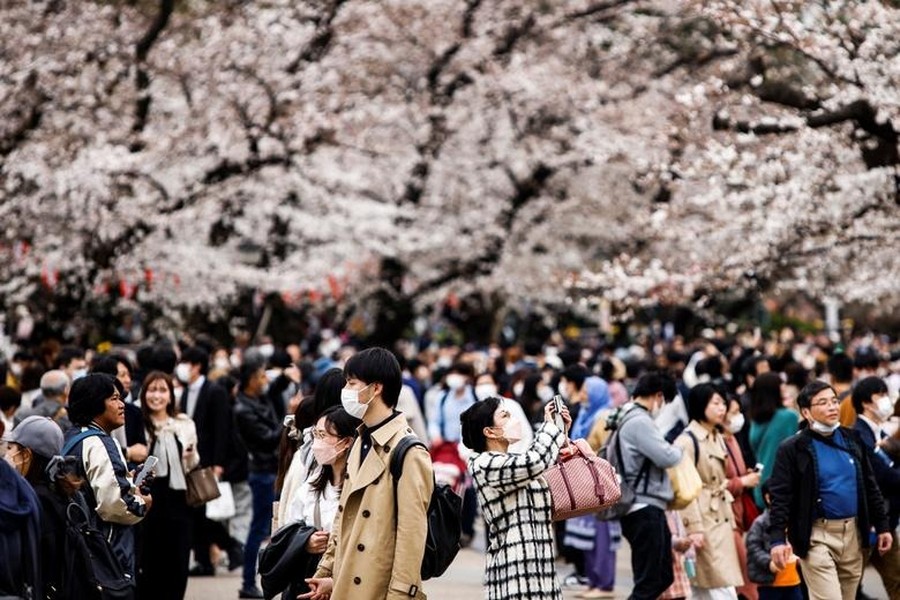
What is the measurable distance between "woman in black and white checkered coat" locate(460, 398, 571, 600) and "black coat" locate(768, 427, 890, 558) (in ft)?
6.86

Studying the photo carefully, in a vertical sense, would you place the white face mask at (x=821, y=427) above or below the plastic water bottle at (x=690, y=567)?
above

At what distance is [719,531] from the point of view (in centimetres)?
910

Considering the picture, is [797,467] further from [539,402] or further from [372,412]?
[539,402]

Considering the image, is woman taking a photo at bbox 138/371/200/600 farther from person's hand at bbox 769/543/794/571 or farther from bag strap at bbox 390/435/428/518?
person's hand at bbox 769/543/794/571

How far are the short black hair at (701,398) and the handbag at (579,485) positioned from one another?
7.32 feet

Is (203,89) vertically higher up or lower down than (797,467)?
lower down

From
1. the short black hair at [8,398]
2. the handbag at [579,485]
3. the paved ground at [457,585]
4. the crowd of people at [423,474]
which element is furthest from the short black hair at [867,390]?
the short black hair at [8,398]

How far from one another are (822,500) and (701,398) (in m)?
1.25

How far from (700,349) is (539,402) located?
4.17m

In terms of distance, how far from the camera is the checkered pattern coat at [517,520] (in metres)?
6.38

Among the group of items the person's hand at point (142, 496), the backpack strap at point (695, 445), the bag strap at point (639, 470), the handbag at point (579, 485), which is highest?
the person's hand at point (142, 496)

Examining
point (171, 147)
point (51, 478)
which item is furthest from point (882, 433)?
point (171, 147)

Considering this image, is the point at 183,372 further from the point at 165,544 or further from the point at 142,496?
the point at 142,496

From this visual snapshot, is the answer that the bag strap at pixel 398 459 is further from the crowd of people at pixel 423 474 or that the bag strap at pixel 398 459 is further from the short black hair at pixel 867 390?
the short black hair at pixel 867 390
